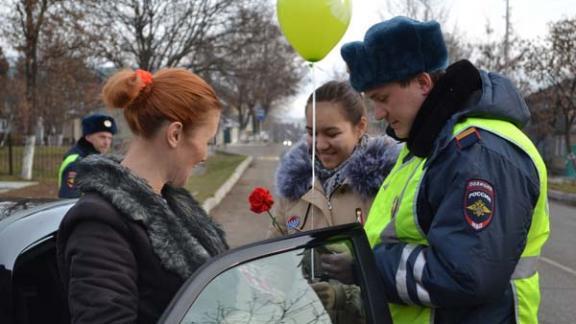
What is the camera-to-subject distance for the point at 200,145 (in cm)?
168

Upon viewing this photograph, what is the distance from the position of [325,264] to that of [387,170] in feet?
3.70

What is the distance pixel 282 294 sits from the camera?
4.76 feet

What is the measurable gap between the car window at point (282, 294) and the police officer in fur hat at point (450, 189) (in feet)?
0.51

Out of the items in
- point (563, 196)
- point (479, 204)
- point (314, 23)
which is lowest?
point (563, 196)

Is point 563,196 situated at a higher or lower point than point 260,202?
lower

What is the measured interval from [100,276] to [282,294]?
436mm

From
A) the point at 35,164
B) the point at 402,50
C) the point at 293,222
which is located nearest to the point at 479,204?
the point at 402,50

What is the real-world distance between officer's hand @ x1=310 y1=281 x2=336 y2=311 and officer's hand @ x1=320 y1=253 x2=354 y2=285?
3 cm

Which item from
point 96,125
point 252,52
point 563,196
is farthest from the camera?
point 252,52

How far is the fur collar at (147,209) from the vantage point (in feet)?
4.91

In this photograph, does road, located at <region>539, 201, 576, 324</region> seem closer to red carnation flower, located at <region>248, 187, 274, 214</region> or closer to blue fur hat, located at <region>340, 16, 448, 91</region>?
red carnation flower, located at <region>248, 187, 274, 214</region>

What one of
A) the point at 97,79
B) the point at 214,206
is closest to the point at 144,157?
the point at 214,206

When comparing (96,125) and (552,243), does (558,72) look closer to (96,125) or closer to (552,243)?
(552,243)

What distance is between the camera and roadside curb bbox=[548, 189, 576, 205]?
1448 centimetres
